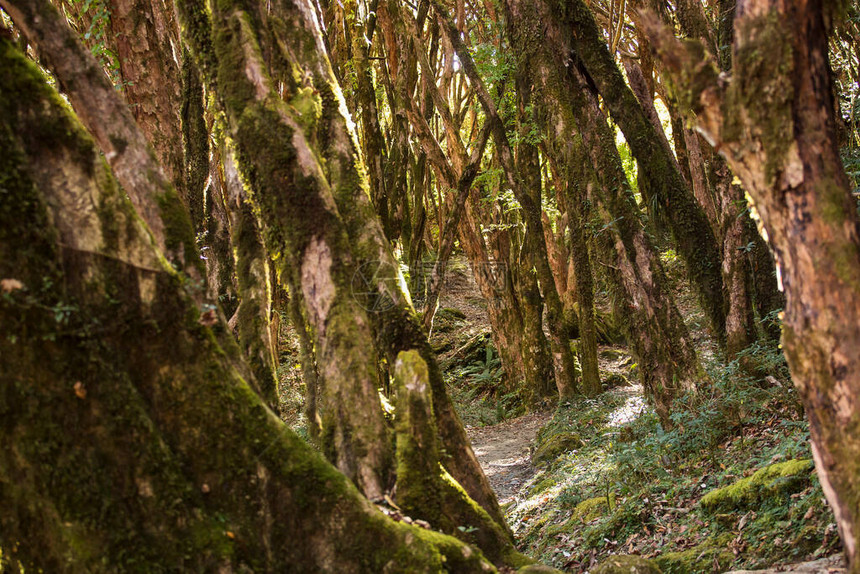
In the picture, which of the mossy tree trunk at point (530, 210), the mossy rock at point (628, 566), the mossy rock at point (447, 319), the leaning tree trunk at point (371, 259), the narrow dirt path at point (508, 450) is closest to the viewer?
the mossy rock at point (628, 566)

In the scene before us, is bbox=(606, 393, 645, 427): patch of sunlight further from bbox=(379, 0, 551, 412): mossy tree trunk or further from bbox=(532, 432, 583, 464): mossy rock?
bbox=(379, 0, 551, 412): mossy tree trunk

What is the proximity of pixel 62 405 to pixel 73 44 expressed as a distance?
228 centimetres

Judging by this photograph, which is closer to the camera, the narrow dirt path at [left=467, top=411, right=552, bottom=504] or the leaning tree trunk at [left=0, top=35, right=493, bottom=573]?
the leaning tree trunk at [left=0, top=35, right=493, bottom=573]

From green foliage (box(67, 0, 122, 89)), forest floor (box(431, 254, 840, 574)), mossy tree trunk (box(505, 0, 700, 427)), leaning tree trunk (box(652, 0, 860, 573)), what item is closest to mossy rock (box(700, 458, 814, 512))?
forest floor (box(431, 254, 840, 574))

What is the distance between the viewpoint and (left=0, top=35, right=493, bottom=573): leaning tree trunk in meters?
2.83

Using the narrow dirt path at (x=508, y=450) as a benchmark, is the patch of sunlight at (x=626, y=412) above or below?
above

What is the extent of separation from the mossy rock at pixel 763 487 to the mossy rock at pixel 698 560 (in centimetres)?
45

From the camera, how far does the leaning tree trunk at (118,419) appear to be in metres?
2.83

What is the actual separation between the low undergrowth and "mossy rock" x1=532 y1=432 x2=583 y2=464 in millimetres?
736

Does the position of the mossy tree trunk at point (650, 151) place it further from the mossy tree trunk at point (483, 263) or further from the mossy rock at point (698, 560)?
the mossy tree trunk at point (483, 263)

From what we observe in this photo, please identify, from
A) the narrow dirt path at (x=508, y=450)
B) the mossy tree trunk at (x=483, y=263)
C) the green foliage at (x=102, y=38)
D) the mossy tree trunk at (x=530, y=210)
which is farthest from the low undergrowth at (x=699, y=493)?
the green foliage at (x=102, y=38)

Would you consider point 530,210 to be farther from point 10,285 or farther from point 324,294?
point 10,285

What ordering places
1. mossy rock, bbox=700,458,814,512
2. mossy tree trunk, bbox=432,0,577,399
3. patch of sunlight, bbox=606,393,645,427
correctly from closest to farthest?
mossy rock, bbox=700,458,814,512 → patch of sunlight, bbox=606,393,645,427 → mossy tree trunk, bbox=432,0,577,399

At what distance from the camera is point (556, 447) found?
31.3 ft
